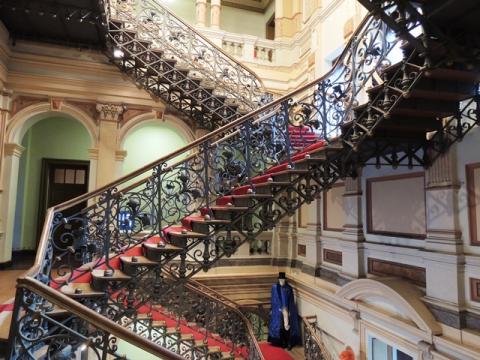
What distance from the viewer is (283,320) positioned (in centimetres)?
613

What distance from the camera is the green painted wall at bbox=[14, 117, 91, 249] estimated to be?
7.72 meters

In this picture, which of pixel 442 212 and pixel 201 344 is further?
pixel 201 344

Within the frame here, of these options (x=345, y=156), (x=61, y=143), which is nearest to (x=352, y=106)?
(x=345, y=156)

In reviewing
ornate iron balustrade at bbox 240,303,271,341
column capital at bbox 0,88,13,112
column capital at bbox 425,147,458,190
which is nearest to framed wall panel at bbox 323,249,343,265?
ornate iron balustrade at bbox 240,303,271,341

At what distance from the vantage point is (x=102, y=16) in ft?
17.0

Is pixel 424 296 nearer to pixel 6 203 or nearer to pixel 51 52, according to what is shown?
pixel 6 203

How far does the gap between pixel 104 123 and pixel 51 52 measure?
1.64 m

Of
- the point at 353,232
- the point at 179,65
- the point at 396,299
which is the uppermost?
the point at 179,65

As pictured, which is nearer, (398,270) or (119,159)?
(398,270)

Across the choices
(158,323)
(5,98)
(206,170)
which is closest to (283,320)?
(158,323)

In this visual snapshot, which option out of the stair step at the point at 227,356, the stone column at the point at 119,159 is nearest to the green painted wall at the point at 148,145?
the stone column at the point at 119,159

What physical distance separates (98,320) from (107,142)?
17.2 ft

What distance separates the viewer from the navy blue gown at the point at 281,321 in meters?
6.07

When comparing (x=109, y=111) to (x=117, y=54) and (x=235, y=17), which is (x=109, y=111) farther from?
(x=235, y=17)
